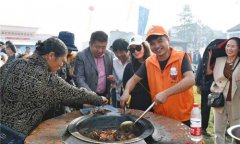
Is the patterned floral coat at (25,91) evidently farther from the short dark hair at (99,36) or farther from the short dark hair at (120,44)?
the short dark hair at (120,44)

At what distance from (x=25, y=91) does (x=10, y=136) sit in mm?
454

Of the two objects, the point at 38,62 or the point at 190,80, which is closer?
the point at 38,62

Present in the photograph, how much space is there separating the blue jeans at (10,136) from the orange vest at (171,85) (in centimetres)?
152

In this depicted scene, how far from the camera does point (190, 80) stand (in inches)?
103

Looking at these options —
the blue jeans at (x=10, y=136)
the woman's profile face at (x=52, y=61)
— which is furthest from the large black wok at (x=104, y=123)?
the woman's profile face at (x=52, y=61)

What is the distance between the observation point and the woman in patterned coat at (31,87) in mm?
2232

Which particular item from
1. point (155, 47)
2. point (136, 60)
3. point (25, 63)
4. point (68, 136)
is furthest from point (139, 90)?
point (25, 63)

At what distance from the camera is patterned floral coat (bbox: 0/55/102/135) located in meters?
2.23

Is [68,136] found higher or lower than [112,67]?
lower

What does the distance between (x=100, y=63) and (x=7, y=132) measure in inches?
79.2

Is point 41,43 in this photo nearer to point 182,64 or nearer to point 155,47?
point 155,47

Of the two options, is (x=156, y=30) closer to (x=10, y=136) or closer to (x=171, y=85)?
(x=171, y=85)

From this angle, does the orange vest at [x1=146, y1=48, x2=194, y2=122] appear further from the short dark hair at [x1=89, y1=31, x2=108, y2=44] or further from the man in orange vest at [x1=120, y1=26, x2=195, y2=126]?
the short dark hair at [x1=89, y1=31, x2=108, y2=44]

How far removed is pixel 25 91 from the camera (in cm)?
222
